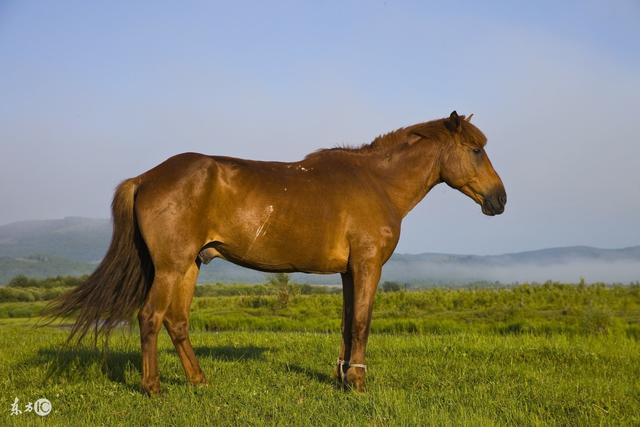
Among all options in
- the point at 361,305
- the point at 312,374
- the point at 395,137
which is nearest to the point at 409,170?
the point at 395,137

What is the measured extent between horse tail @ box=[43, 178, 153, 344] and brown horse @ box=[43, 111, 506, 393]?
11 mm

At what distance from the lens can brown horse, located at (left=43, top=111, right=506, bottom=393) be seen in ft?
19.5

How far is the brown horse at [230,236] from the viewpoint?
19.5 feet

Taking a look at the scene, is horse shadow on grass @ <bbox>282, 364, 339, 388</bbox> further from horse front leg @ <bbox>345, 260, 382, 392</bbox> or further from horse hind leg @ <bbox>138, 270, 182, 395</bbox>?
horse hind leg @ <bbox>138, 270, 182, 395</bbox>

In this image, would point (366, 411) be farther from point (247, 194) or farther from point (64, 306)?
point (64, 306)

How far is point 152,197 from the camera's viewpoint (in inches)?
236

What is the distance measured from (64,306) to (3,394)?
1.09 meters

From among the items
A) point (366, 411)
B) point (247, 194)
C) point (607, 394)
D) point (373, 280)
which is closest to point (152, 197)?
point (247, 194)

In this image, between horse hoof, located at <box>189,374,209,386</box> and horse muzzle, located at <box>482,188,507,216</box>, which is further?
horse muzzle, located at <box>482,188,507,216</box>

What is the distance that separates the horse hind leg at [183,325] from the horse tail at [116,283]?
1.22 feet

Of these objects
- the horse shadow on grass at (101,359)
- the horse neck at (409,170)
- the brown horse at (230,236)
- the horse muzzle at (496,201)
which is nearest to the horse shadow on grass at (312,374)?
the brown horse at (230,236)

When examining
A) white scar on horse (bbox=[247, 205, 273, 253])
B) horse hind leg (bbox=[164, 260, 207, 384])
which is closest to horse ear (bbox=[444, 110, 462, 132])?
white scar on horse (bbox=[247, 205, 273, 253])

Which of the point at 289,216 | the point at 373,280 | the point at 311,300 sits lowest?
the point at 311,300

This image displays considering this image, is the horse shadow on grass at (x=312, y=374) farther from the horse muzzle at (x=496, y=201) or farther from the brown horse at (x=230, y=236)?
the horse muzzle at (x=496, y=201)
